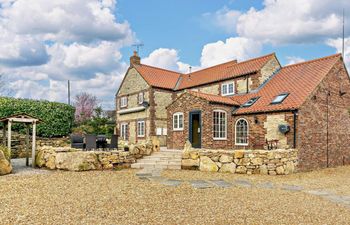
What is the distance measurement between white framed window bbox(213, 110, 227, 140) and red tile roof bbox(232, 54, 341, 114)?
0.97 metres

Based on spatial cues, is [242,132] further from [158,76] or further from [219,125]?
[158,76]

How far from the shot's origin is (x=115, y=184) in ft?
29.4

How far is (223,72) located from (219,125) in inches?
300

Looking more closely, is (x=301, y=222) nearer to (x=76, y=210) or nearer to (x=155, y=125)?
(x=76, y=210)

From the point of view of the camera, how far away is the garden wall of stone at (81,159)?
1191cm

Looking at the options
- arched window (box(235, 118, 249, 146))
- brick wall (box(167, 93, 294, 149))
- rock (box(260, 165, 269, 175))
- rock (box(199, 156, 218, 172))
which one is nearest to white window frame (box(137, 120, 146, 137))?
brick wall (box(167, 93, 294, 149))

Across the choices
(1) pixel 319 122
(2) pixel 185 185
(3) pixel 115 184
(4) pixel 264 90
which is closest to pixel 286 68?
(4) pixel 264 90

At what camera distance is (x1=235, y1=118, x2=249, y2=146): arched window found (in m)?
17.5

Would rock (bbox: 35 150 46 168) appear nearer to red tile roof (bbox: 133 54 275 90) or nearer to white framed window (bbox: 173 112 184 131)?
white framed window (bbox: 173 112 184 131)

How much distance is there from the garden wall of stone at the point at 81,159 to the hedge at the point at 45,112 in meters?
7.52

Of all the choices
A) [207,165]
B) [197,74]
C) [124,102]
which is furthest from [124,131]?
[207,165]

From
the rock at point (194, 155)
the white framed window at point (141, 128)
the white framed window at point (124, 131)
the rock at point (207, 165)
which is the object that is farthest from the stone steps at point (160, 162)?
the white framed window at point (124, 131)

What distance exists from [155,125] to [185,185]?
55.2ft

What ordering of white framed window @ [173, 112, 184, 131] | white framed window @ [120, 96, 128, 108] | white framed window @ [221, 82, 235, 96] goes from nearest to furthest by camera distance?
white framed window @ [173, 112, 184, 131] → white framed window @ [221, 82, 235, 96] → white framed window @ [120, 96, 128, 108]
